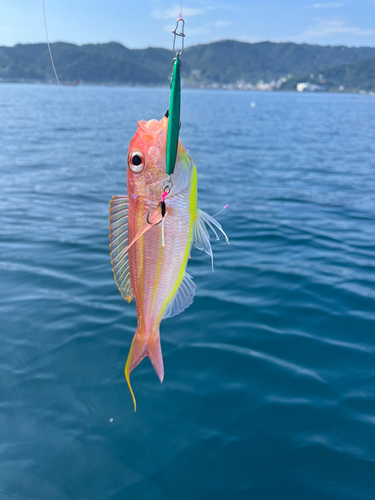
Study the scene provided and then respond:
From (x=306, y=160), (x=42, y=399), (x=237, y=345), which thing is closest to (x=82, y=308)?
(x=42, y=399)

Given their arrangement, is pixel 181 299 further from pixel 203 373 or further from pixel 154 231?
pixel 203 373

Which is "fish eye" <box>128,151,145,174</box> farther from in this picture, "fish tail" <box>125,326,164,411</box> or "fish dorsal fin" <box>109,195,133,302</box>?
"fish tail" <box>125,326,164,411</box>

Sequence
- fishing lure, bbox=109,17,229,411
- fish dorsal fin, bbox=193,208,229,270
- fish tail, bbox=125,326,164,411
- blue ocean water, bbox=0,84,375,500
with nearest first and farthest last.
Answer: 1. fishing lure, bbox=109,17,229,411
2. fish dorsal fin, bbox=193,208,229,270
3. fish tail, bbox=125,326,164,411
4. blue ocean water, bbox=0,84,375,500

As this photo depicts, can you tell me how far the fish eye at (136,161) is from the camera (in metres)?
2.61

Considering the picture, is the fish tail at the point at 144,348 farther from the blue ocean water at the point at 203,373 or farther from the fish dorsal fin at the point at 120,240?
the blue ocean water at the point at 203,373

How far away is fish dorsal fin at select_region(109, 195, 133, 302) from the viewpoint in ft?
9.34

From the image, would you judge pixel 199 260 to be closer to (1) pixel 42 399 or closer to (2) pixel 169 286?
(1) pixel 42 399

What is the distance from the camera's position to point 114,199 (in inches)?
111

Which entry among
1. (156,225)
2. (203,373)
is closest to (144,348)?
(156,225)

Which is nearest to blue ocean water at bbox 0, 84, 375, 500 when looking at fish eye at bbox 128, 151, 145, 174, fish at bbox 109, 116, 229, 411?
fish at bbox 109, 116, 229, 411

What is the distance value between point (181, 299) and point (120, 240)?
0.68m

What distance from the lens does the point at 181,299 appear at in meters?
3.15

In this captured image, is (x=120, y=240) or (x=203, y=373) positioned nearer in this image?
(x=120, y=240)

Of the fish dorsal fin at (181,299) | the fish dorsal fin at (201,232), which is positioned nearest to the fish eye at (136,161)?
the fish dorsal fin at (201,232)
